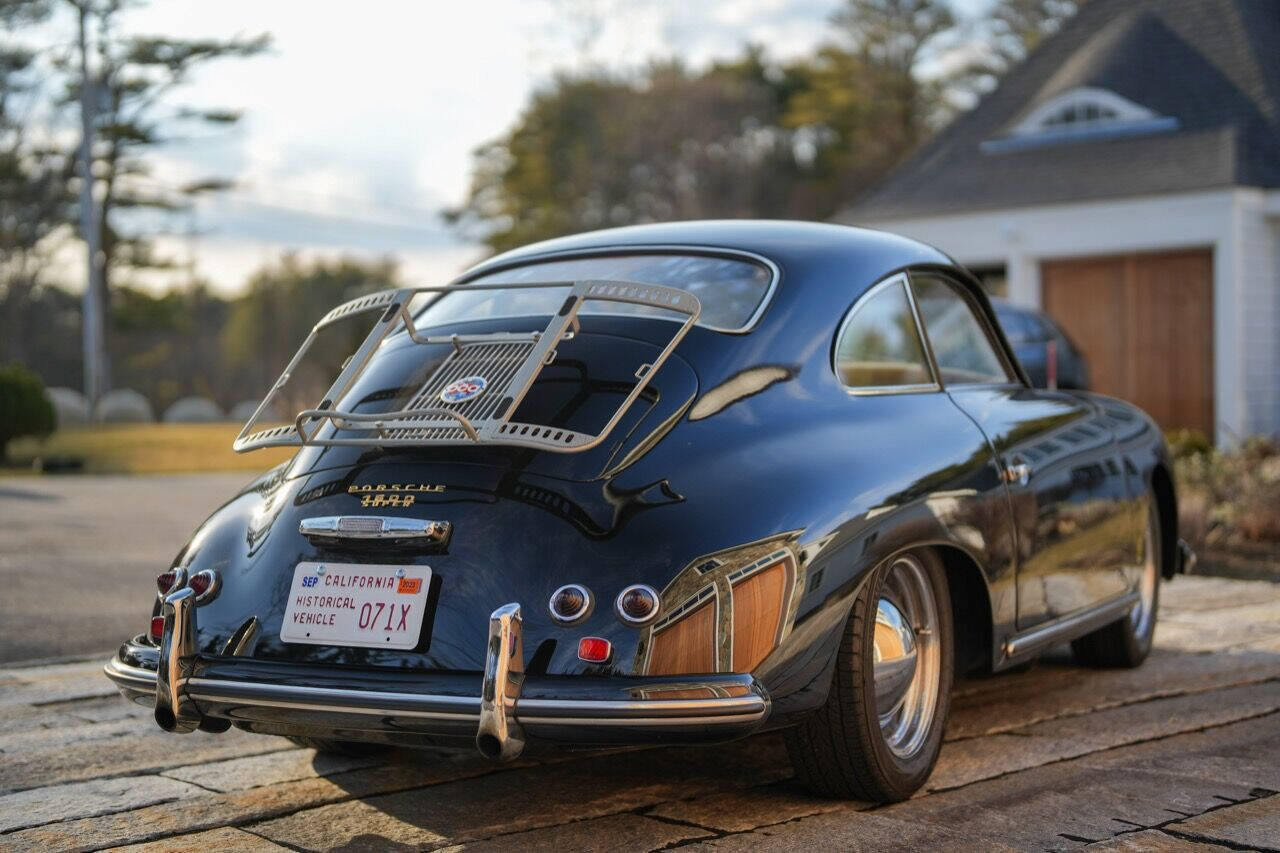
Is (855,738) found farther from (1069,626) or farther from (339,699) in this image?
(1069,626)

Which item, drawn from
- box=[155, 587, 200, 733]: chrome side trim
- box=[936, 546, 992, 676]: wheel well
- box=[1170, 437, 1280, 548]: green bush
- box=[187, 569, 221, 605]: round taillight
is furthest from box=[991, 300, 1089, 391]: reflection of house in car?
box=[155, 587, 200, 733]: chrome side trim

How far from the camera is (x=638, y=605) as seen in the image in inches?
127

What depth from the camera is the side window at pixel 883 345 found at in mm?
4273

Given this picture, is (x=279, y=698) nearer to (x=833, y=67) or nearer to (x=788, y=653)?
(x=788, y=653)

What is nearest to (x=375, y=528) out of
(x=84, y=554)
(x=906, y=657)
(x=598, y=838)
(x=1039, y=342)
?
(x=598, y=838)

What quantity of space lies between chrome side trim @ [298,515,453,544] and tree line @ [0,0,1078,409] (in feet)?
130

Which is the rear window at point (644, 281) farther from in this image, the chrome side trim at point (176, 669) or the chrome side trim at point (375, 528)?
the chrome side trim at point (176, 669)

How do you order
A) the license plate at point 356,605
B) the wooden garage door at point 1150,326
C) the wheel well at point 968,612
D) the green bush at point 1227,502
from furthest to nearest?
1. the wooden garage door at point 1150,326
2. the green bush at point 1227,502
3. the wheel well at point 968,612
4. the license plate at point 356,605

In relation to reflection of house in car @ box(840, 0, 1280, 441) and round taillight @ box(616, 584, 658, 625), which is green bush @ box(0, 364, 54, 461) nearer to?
reflection of house in car @ box(840, 0, 1280, 441)

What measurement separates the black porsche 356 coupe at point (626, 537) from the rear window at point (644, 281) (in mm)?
11

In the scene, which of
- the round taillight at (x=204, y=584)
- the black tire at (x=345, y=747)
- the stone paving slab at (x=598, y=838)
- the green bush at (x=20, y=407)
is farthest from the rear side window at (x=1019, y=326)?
the green bush at (x=20, y=407)

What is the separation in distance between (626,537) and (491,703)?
0.47 metres

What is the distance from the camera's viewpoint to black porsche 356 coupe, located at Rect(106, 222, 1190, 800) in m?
3.26

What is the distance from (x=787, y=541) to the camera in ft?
11.2
